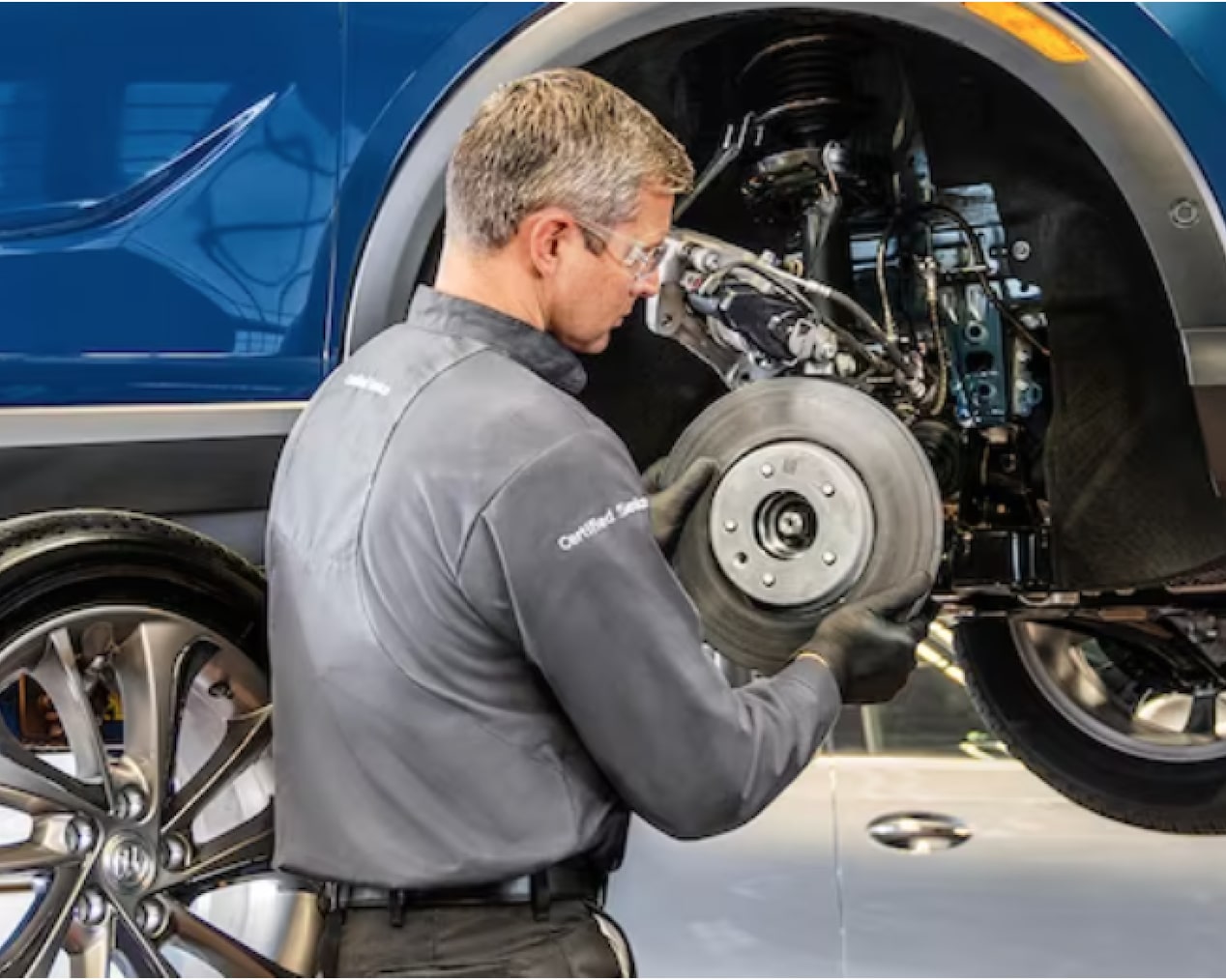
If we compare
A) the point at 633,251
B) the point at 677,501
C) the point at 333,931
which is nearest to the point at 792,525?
the point at 677,501

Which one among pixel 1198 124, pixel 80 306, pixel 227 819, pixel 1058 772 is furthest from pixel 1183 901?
pixel 80 306

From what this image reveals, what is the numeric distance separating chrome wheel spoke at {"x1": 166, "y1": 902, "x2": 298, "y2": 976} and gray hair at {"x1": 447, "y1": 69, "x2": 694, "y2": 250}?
0.75m

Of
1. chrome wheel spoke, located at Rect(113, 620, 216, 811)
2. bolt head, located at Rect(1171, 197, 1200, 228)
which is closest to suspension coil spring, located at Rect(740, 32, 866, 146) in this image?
bolt head, located at Rect(1171, 197, 1200, 228)

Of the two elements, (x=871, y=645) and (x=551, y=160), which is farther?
(x=871, y=645)

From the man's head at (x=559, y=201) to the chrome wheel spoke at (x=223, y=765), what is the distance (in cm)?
55

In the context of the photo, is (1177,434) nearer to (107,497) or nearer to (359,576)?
(359,576)

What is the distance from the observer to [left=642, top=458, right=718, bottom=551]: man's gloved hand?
175cm

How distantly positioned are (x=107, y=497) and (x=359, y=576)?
0.52 meters

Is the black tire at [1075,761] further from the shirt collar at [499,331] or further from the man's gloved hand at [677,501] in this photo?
the shirt collar at [499,331]

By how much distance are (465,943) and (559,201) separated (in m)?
0.69

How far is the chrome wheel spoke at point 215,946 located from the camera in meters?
1.62

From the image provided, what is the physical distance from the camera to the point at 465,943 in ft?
4.75

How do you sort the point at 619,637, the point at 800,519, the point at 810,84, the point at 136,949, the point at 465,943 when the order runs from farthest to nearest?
the point at 810,84, the point at 800,519, the point at 136,949, the point at 465,943, the point at 619,637

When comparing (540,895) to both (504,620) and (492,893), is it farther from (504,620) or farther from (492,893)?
(504,620)
